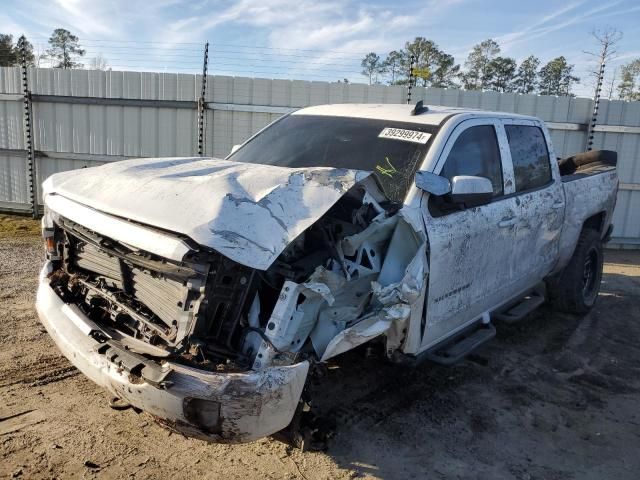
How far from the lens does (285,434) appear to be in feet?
Result: 9.57

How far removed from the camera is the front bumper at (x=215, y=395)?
94.4 inches

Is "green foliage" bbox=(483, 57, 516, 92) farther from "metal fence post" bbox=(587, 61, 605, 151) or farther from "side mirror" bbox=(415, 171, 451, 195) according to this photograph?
"side mirror" bbox=(415, 171, 451, 195)

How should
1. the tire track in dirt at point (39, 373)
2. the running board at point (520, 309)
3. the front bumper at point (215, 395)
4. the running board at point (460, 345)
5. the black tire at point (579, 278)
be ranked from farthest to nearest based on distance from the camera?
the black tire at point (579, 278) < the running board at point (520, 309) < the tire track in dirt at point (39, 373) < the running board at point (460, 345) < the front bumper at point (215, 395)

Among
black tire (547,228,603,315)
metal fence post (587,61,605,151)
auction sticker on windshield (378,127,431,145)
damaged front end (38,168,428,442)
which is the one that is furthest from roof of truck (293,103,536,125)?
metal fence post (587,61,605,151)

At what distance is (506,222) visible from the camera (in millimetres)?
4086

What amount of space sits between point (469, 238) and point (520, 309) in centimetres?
158

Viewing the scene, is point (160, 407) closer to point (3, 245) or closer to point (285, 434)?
point (285, 434)

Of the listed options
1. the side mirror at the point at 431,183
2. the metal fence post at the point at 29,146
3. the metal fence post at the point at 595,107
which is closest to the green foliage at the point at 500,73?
the metal fence post at the point at 595,107

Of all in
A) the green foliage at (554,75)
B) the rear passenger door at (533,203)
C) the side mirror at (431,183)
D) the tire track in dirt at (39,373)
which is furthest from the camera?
the green foliage at (554,75)

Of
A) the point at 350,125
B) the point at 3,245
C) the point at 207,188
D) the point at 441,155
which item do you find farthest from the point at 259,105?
the point at 207,188

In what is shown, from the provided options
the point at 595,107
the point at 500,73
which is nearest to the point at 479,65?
the point at 500,73

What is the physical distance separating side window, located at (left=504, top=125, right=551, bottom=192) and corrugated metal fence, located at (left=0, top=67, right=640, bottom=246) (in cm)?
471

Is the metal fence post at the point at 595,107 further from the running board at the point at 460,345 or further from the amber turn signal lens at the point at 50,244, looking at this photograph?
the amber turn signal lens at the point at 50,244

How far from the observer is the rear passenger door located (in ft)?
14.6
